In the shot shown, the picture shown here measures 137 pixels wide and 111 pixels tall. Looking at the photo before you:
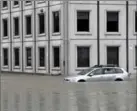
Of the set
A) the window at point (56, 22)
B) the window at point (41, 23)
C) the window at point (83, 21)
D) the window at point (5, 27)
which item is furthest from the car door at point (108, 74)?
the window at point (5, 27)

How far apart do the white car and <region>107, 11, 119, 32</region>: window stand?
11859 millimetres

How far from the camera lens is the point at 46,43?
1735 inches

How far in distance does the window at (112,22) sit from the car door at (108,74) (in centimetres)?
1203

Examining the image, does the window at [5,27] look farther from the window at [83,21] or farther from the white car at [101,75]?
the white car at [101,75]

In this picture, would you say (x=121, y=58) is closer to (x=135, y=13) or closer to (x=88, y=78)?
(x=135, y=13)

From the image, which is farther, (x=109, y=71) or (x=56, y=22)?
(x=56, y=22)

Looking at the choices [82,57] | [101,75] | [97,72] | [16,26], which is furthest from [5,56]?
[101,75]

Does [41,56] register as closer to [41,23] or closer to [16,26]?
[41,23]

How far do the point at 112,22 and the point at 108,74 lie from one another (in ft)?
42.3

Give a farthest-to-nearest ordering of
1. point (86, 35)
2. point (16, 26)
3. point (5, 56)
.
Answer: point (5, 56) < point (16, 26) < point (86, 35)

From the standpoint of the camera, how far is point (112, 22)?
42.2m

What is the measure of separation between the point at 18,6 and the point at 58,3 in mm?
8312

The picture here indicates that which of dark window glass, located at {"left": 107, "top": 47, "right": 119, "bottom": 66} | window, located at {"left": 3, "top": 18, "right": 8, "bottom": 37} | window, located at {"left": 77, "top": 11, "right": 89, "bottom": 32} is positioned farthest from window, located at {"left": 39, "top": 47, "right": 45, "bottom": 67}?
window, located at {"left": 3, "top": 18, "right": 8, "bottom": 37}

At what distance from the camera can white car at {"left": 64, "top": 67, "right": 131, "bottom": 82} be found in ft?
96.8
